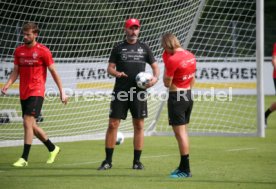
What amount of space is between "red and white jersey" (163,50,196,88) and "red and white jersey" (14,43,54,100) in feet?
6.67

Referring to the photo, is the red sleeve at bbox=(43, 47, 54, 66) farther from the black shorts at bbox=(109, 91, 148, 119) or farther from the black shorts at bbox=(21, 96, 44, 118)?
the black shorts at bbox=(109, 91, 148, 119)

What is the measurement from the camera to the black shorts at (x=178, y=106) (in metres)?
9.52

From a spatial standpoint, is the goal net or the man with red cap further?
the goal net

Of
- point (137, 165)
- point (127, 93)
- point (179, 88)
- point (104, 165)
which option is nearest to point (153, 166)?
point (137, 165)

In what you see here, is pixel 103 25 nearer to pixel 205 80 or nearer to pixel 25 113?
pixel 25 113

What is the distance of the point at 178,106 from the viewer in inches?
376

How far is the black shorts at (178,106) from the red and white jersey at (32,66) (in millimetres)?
2089

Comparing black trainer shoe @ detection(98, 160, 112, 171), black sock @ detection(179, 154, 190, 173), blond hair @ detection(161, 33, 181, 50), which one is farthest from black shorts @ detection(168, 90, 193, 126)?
black trainer shoe @ detection(98, 160, 112, 171)

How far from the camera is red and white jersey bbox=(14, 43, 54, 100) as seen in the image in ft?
35.3

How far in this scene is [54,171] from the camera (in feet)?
33.3

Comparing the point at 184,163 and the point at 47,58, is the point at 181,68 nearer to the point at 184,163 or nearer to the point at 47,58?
the point at 184,163

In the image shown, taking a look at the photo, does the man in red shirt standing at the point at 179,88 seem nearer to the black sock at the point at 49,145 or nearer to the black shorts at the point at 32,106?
the black shorts at the point at 32,106

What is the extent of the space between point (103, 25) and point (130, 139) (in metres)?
2.30

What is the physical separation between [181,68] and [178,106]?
471 millimetres
